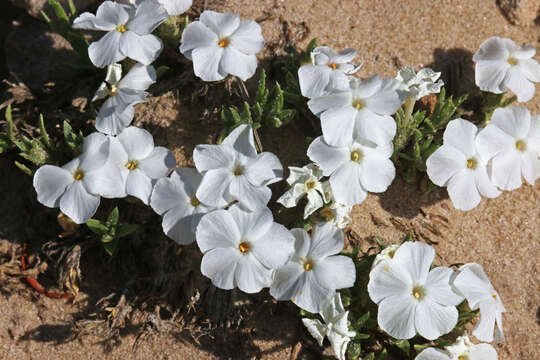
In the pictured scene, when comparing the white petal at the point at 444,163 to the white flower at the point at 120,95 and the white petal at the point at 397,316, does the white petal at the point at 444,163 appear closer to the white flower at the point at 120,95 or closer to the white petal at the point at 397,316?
the white petal at the point at 397,316

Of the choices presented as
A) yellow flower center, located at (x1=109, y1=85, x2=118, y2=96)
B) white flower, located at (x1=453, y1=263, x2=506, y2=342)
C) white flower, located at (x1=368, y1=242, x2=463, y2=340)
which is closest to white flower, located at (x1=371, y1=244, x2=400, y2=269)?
white flower, located at (x1=368, y1=242, x2=463, y2=340)

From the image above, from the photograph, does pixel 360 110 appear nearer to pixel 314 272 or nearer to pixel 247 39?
pixel 247 39

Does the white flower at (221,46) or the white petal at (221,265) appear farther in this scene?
the white flower at (221,46)

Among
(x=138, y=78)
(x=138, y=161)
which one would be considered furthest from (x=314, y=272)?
(x=138, y=78)

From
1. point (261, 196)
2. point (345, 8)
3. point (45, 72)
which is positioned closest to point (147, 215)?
point (261, 196)

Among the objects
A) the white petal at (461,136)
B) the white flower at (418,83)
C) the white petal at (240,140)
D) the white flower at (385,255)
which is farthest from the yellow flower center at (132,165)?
the white petal at (461,136)

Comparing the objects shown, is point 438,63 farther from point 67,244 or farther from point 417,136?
point 67,244

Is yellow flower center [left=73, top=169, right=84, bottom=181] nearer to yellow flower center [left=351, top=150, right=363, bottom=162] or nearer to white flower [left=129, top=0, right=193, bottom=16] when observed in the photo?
white flower [left=129, top=0, right=193, bottom=16]
